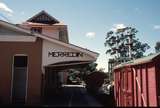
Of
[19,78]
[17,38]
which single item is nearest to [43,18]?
[17,38]

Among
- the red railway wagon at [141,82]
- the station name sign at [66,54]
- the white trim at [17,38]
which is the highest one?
the white trim at [17,38]

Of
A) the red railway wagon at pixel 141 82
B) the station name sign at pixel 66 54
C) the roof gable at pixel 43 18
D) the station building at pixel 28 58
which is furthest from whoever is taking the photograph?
the roof gable at pixel 43 18

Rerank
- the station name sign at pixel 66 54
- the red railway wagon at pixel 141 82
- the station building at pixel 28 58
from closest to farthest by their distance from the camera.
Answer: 1. the red railway wagon at pixel 141 82
2. the station building at pixel 28 58
3. the station name sign at pixel 66 54

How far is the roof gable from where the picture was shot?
1162 inches

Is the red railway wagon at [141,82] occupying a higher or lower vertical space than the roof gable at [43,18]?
lower

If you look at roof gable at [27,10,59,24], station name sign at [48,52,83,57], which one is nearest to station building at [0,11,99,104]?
station name sign at [48,52,83,57]

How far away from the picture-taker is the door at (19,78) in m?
16.8

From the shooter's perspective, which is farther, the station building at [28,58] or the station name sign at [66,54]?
the station name sign at [66,54]

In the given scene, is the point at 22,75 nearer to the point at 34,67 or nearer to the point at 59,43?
the point at 34,67

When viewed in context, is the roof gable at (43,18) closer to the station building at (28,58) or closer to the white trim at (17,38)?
the station building at (28,58)

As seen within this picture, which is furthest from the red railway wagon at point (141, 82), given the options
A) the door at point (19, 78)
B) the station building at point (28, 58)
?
the door at point (19, 78)

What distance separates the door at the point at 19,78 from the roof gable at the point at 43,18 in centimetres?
1291

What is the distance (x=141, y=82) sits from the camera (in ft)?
35.7

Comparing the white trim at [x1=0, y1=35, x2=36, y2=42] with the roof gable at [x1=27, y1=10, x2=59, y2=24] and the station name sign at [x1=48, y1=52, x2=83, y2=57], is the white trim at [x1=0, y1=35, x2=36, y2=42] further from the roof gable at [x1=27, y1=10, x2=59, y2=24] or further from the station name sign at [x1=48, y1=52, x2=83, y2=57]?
the roof gable at [x1=27, y1=10, x2=59, y2=24]
